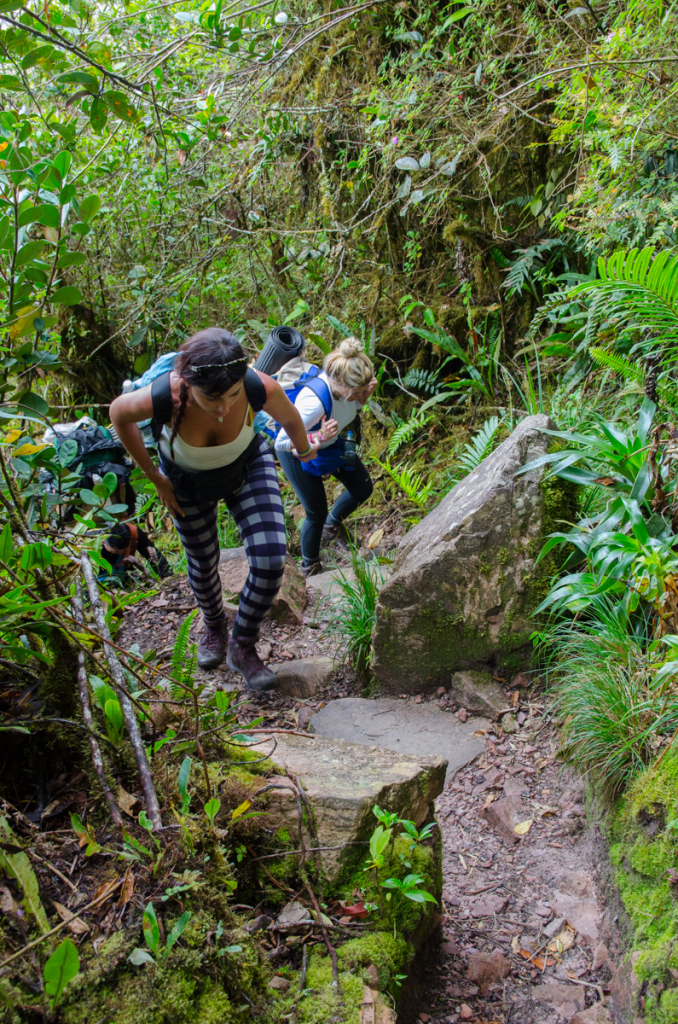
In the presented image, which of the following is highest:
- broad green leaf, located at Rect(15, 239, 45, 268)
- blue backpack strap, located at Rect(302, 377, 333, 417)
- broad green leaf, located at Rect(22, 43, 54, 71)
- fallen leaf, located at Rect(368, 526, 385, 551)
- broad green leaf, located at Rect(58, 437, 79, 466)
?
broad green leaf, located at Rect(22, 43, 54, 71)

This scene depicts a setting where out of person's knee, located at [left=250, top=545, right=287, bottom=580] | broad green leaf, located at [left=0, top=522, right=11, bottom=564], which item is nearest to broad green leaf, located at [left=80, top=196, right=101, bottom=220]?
broad green leaf, located at [left=0, top=522, right=11, bottom=564]

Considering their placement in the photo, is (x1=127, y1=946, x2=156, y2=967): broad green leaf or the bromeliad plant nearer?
(x1=127, y1=946, x2=156, y2=967): broad green leaf

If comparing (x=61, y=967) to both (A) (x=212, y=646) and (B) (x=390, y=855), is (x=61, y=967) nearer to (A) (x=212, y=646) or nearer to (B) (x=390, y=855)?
(B) (x=390, y=855)

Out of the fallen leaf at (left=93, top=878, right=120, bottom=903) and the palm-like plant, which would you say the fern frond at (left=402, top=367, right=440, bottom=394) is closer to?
the palm-like plant

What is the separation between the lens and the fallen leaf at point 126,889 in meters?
1.26

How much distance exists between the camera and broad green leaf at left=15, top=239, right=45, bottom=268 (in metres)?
1.54

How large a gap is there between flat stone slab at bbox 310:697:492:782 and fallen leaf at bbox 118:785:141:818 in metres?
1.98

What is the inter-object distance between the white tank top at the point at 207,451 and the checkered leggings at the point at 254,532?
9.0 inches

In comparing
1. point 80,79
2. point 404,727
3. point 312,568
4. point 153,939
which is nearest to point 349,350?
point 312,568

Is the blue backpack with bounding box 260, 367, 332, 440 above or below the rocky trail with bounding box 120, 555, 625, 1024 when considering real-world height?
above

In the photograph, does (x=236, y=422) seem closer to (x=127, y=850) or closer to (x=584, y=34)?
Answer: (x=127, y=850)

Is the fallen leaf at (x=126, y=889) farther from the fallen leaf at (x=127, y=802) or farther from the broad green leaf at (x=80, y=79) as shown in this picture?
the broad green leaf at (x=80, y=79)

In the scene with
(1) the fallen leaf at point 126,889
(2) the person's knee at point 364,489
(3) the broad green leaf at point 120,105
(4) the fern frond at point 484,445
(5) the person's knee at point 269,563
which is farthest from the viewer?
(2) the person's knee at point 364,489

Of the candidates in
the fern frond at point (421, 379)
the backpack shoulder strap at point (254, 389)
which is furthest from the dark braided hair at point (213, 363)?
the fern frond at point (421, 379)
